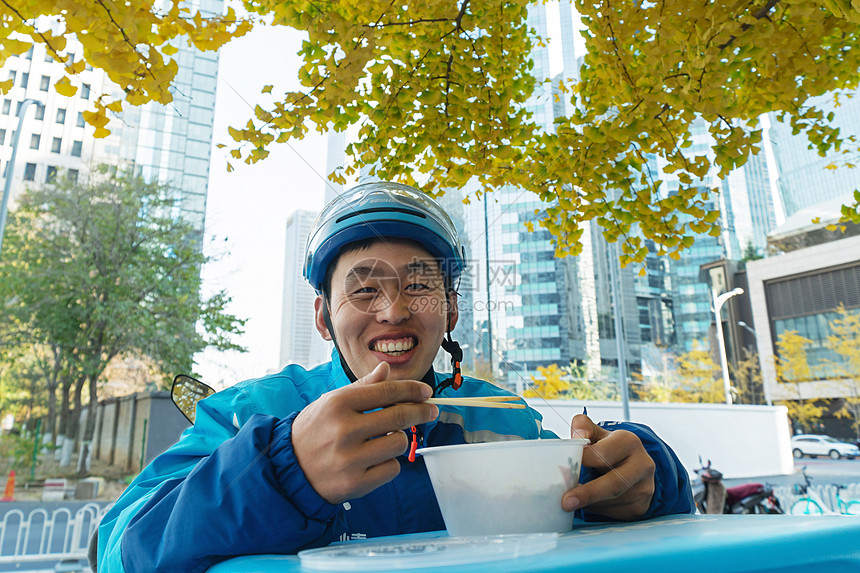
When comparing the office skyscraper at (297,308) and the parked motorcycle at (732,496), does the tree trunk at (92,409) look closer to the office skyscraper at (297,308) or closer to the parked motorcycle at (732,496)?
the office skyscraper at (297,308)

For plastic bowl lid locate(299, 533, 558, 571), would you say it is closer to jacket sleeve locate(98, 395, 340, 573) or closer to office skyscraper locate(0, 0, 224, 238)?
jacket sleeve locate(98, 395, 340, 573)

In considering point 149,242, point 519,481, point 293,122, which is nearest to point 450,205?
point 293,122

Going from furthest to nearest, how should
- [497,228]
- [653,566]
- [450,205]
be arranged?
1. [450,205]
2. [497,228]
3. [653,566]

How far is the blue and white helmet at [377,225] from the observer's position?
40.1 inches

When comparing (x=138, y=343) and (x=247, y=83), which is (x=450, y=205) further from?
(x=138, y=343)

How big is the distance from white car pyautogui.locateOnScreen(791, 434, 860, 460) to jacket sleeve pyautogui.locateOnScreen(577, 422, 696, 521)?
18.6 metres

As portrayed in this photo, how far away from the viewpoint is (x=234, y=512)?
538 mm

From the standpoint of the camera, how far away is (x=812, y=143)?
2275mm

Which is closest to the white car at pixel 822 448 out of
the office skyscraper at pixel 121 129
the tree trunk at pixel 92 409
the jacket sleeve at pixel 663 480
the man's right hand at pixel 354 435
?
the tree trunk at pixel 92 409

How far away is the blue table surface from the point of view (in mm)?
331

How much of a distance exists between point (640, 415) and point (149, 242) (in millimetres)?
9639

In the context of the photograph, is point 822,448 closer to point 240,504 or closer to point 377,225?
point 377,225

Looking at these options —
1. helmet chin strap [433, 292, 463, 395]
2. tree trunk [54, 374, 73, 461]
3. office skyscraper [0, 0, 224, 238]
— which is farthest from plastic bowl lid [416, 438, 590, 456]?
tree trunk [54, 374, 73, 461]

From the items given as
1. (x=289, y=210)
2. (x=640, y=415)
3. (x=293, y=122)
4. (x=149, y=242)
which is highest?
(x=149, y=242)
